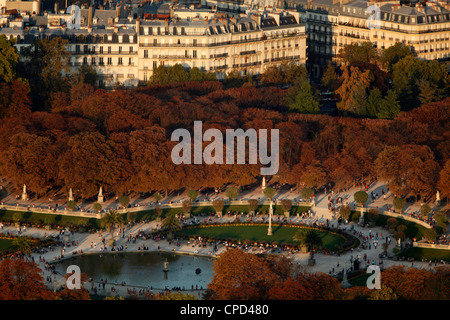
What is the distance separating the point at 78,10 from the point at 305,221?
49675mm

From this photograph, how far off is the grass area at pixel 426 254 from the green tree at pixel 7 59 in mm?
46584

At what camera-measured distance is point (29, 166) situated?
4656 inches

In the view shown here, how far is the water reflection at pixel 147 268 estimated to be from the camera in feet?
335

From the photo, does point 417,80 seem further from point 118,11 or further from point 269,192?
point 269,192

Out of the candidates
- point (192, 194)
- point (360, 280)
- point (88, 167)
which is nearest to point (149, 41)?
point (88, 167)

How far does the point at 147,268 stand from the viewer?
10494cm

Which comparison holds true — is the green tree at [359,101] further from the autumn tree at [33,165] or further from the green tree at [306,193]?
the autumn tree at [33,165]

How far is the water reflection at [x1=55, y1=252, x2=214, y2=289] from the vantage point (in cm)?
10212

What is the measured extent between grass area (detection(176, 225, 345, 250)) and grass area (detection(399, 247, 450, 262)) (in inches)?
205

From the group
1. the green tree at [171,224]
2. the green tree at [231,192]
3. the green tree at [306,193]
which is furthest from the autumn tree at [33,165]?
the green tree at [306,193]

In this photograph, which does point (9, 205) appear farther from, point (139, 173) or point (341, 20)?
point (341, 20)

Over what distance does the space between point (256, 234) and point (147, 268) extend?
11.2m

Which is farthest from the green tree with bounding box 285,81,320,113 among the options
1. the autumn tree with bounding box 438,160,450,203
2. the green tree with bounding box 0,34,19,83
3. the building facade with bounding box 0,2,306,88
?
the green tree with bounding box 0,34,19,83

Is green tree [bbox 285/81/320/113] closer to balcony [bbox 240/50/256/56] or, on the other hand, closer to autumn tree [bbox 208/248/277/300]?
balcony [bbox 240/50/256/56]
